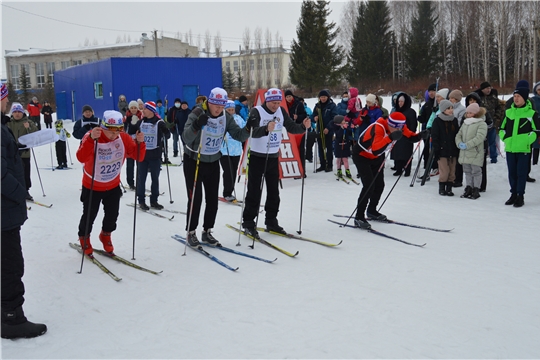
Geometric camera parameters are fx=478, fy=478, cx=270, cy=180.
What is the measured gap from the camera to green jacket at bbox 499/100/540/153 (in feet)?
24.8

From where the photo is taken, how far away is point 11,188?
3.36 metres

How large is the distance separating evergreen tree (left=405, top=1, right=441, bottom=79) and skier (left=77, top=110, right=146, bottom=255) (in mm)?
37769

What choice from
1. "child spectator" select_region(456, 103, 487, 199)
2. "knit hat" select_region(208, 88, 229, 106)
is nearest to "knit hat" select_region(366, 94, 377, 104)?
"child spectator" select_region(456, 103, 487, 199)

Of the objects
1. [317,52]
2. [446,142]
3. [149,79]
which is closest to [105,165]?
[446,142]

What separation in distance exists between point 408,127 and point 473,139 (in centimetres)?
197

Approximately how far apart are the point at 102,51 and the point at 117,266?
56.2 metres

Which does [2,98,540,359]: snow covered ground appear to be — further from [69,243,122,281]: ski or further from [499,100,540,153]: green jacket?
[499,100,540,153]: green jacket

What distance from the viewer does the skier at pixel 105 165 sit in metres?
5.06

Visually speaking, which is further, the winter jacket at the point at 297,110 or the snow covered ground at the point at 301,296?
the winter jacket at the point at 297,110

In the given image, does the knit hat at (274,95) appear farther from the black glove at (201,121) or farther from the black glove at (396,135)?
the black glove at (396,135)

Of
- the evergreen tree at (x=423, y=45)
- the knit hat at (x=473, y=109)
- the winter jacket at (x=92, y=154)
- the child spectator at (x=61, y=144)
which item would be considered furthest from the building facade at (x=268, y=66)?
the winter jacket at (x=92, y=154)

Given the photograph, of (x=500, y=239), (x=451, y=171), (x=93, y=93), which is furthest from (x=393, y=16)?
A: (x=500, y=239)

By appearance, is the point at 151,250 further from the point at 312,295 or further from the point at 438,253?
the point at 438,253

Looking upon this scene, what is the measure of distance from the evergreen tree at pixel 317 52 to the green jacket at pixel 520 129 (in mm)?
32032
